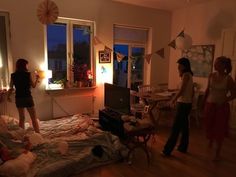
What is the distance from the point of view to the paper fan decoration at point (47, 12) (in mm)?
3340

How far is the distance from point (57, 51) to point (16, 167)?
9.54 ft

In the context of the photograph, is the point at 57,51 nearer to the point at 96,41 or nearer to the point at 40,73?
the point at 40,73

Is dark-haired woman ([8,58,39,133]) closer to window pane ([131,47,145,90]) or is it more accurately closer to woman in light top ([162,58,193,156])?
woman in light top ([162,58,193,156])

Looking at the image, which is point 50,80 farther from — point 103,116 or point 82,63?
point 103,116

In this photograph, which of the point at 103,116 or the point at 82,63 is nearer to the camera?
the point at 103,116

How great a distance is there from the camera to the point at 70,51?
4.80 meters

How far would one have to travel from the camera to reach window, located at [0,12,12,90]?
397 cm

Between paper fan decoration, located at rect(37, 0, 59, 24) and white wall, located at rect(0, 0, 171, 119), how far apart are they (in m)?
0.95

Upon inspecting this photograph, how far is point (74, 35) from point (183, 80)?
9.35 ft

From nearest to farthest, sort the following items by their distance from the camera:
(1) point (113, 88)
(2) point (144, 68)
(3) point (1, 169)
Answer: (3) point (1, 169)
(1) point (113, 88)
(2) point (144, 68)

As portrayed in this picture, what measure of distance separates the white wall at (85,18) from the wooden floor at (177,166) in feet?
7.38

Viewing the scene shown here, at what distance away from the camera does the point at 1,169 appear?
229 cm

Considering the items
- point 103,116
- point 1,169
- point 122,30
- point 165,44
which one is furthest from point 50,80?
point 165,44

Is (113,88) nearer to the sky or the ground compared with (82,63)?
nearer to the ground
